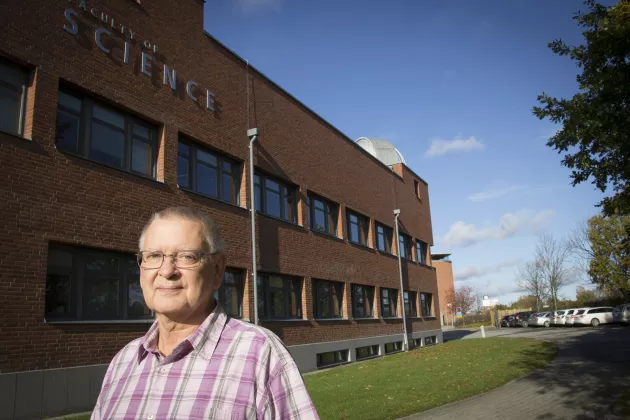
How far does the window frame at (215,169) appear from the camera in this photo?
566 inches

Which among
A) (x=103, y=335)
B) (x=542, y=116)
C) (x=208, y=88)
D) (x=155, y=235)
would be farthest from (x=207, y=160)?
(x=155, y=235)

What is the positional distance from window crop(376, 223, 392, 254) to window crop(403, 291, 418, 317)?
3.18 metres

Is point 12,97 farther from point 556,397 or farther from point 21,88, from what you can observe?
point 556,397

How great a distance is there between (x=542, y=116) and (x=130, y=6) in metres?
10.1

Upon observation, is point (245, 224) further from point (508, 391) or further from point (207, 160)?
point (508, 391)

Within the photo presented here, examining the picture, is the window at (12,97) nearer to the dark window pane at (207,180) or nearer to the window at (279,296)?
the dark window pane at (207,180)

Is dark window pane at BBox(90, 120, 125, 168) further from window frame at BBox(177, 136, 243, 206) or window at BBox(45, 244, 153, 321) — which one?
window at BBox(45, 244, 153, 321)

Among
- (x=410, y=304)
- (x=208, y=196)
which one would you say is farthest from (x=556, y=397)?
(x=410, y=304)

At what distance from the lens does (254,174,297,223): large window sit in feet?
57.7

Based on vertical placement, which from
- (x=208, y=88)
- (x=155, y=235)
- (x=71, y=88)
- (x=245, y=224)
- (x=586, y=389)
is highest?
(x=208, y=88)

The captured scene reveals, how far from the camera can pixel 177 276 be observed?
231 centimetres

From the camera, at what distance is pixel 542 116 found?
1178 centimetres

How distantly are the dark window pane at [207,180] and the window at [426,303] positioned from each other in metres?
20.7

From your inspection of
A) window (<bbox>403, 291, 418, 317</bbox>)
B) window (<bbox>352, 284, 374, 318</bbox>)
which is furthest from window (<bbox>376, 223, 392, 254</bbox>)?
window (<bbox>403, 291, 418, 317</bbox>)
